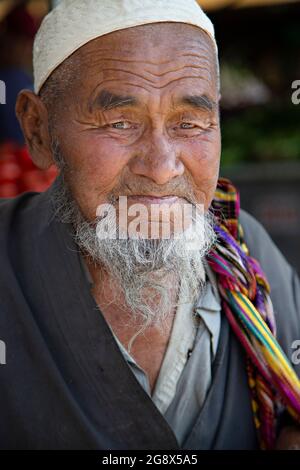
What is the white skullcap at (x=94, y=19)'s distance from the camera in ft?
6.10

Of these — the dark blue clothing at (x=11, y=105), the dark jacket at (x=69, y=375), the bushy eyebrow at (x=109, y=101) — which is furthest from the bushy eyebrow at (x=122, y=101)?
the dark blue clothing at (x=11, y=105)

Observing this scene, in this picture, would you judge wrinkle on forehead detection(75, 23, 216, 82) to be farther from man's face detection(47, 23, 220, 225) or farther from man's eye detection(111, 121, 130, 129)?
man's eye detection(111, 121, 130, 129)

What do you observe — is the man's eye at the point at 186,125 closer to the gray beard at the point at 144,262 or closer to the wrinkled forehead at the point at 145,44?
the wrinkled forehead at the point at 145,44

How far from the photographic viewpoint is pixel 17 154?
4.30 metres

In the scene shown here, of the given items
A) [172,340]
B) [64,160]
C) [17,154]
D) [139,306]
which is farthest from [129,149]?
[17,154]

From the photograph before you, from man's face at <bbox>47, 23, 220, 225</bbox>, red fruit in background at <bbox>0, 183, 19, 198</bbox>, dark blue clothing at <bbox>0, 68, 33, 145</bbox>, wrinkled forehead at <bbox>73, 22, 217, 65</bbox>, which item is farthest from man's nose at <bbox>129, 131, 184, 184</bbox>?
dark blue clothing at <bbox>0, 68, 33, 145</bbox>

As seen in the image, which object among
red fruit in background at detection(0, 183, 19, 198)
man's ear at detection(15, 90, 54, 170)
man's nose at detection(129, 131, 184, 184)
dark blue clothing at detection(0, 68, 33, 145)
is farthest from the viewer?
dark blue clothing at detection(0, 68, 33, 145)

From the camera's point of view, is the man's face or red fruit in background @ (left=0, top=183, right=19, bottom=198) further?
red fruit in background @ (left=0, top=183, right=19, bottom=198)

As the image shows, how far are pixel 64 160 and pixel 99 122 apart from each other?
19 centimetres

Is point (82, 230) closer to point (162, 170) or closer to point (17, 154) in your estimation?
point (162, 170)

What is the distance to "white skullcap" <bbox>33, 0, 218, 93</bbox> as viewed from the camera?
6.10 feet

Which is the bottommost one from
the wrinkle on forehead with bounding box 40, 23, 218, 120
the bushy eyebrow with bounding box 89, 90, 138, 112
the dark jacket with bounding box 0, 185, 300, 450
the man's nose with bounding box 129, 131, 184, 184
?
the dark jacket with bounding box 0, 185, 300, 450

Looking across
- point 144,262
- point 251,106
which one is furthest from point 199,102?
point 251,106
